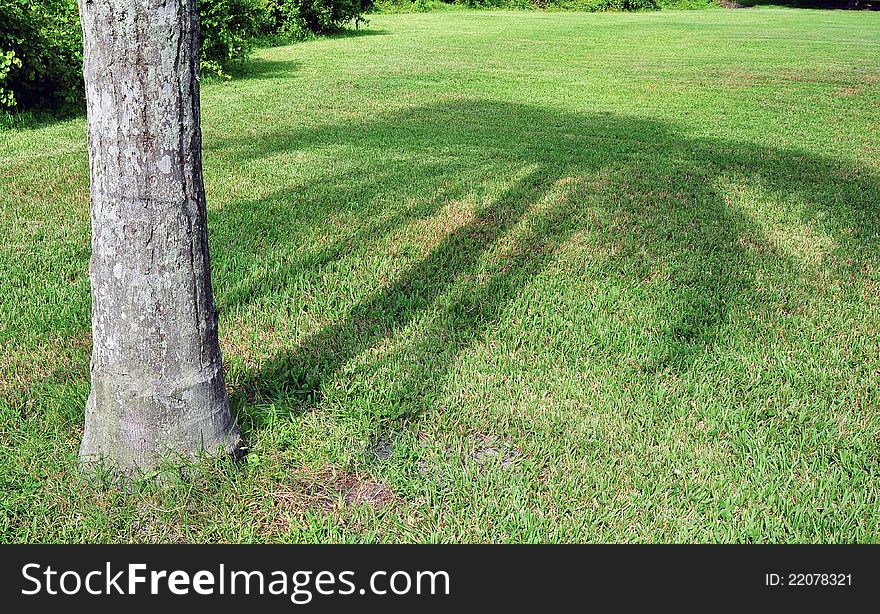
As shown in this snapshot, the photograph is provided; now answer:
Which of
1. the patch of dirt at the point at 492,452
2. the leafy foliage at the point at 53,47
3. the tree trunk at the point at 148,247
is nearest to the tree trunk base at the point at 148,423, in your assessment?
the tree trunk at the point at 148,247

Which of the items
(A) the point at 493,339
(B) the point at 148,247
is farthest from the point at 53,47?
(B) the point at 148,247

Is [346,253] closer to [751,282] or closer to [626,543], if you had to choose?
[751,282]

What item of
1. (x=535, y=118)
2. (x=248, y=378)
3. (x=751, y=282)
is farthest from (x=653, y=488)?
(x=535, y=118)

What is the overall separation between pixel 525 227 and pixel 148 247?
3271 mm

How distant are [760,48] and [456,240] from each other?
694 inches

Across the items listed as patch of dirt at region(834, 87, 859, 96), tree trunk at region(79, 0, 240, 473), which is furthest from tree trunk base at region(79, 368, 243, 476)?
patch of dirt at region(834, 87, 859, 96)

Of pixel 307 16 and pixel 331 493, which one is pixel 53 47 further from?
pixel 307 16

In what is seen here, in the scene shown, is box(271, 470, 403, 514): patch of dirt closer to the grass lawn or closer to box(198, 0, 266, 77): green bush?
the grass lawn

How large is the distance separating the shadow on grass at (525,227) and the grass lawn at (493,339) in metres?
0.02

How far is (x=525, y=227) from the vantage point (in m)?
5.17

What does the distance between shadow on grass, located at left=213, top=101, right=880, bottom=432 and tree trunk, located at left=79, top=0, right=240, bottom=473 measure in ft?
1.46

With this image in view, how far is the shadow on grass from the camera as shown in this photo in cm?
339

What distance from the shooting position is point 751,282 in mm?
4273

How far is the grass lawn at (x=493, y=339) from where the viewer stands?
8.02ft
